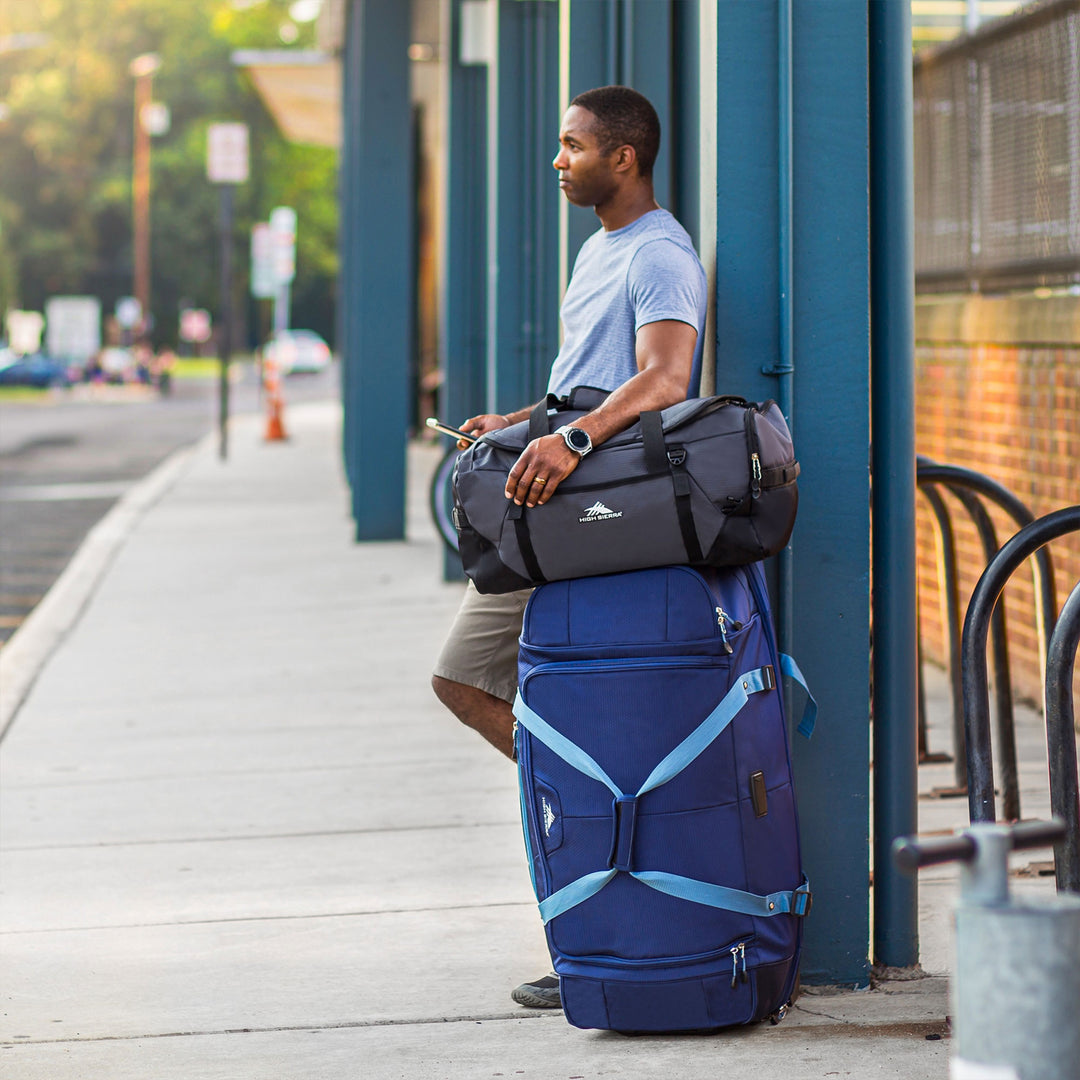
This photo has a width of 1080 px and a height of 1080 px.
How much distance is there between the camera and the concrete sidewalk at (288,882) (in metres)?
3.70

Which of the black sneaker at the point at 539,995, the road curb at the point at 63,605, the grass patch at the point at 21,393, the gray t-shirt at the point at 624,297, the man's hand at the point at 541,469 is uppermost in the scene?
the grass patch at the point at 21,393

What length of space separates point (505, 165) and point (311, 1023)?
6.37 m

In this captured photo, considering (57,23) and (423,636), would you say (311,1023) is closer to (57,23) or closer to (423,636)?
(423,636)

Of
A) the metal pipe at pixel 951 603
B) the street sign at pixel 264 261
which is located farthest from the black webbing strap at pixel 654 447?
the street sign at pixel 264 261

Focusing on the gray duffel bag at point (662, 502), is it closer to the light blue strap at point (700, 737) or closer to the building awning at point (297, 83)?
the light blue strap at point (700, 737)

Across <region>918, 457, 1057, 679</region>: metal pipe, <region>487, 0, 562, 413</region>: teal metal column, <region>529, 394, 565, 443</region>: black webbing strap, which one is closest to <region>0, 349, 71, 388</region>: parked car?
<region>487, 0, 562, 413</region>: teal metal column

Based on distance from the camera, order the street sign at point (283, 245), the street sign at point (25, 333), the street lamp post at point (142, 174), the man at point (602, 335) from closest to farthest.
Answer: the man at point (602, 335), the street sign at point (283, 245), the street sign at point (25, 333), the street lamp post at point (142, 174)

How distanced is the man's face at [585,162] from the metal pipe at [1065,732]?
1414 mm

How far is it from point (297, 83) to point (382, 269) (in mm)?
8452

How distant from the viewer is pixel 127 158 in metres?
82.4

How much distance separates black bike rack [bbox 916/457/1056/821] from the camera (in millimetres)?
5025

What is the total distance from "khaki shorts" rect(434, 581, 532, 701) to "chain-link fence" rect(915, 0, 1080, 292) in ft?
12.6

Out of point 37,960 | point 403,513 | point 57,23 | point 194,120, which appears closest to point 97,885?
point 37,960

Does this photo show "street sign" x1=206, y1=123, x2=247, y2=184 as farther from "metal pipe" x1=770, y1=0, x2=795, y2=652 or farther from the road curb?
"metal pipe" x1=770, y1=0, x2=795, y2=652
